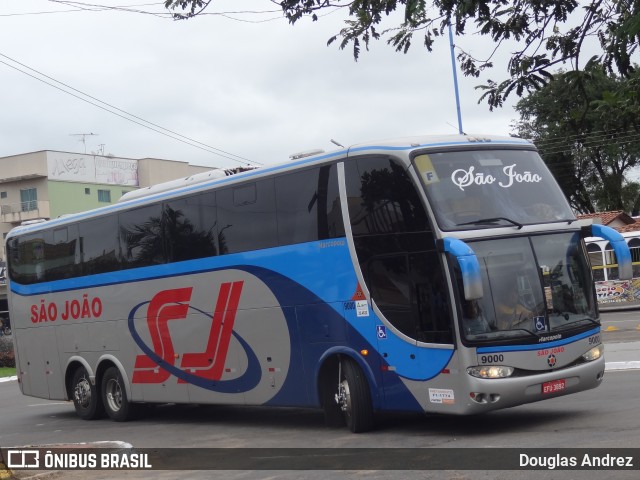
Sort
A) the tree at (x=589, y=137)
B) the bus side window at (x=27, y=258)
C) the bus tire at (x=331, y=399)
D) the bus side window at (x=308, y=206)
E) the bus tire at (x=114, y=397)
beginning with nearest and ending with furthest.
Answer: the tree at (x=589, y=137) → the bus side window at (x=308, y=206) → the bus tire at (x=331, y=399) → the bus tire at (x=114, y=397) → the bus side window at (x=27, y=258)

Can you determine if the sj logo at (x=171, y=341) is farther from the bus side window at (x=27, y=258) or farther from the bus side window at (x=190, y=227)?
the bus side window at (x=27, y=258)

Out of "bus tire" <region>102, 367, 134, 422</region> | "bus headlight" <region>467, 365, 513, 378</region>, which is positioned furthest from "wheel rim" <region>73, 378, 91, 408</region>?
"bus headlight" <region>467, 365, 513, 378</region>

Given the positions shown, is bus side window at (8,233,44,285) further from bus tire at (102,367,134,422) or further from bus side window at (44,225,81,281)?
bus tire at (102,367,134,422)

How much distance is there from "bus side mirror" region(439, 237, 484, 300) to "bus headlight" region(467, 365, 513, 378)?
861mm

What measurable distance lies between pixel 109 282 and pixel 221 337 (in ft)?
11.1

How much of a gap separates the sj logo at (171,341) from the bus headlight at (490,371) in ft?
15.1

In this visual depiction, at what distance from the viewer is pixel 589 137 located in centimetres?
4953

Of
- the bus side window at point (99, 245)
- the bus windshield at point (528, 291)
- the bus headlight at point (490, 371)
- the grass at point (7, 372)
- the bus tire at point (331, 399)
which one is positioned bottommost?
the grass at point (7, 372)

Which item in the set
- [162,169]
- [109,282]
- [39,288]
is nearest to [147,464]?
[109,282]

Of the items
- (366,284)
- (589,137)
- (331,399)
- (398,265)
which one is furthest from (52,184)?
(398,265)

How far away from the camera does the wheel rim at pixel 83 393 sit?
19.2m

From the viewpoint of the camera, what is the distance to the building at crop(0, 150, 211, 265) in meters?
80.2

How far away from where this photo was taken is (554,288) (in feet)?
40.0

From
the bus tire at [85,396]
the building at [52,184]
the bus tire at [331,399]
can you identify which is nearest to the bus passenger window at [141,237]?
the bus tire at [85,396]
